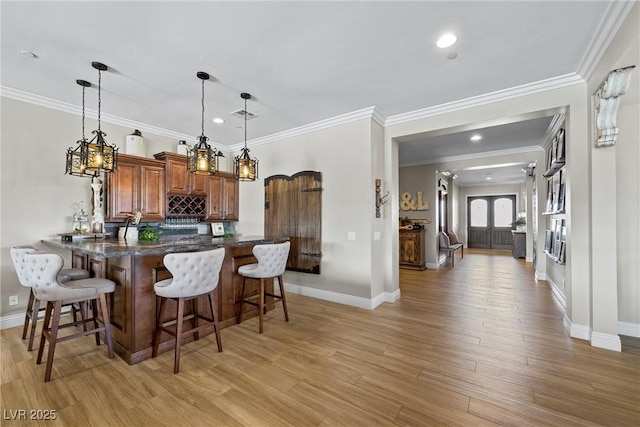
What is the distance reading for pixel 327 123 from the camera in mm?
4320

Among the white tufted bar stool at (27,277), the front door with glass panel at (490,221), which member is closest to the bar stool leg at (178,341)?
the white tufted bar stool at (27,277)

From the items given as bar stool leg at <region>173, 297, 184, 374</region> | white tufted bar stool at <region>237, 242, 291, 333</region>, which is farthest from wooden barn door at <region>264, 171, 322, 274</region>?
bar stool leg at <region>173, 297, 184, 374</region>

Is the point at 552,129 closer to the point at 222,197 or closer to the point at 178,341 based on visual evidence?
the point at 222,197

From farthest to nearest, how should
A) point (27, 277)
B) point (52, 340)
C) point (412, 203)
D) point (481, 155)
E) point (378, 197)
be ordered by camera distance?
1. point (412, 203)
2. point (481, 155)
3. point (378, 197)
4. point (27, 277)
5. point (52, 340)

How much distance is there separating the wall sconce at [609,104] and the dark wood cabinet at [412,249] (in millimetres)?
4352

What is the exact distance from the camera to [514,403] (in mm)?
1935

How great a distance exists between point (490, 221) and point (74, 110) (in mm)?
13251

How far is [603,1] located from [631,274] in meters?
2.77

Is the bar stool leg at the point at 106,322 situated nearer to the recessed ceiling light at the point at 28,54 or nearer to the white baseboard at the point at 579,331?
the recessed ceiling light at the point at 28,54

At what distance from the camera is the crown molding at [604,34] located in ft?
6.54

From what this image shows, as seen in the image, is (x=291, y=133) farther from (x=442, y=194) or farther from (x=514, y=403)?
(x=442, y=194)

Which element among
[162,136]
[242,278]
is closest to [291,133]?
[162,136]

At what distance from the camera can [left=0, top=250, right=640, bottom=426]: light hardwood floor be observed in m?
1.83

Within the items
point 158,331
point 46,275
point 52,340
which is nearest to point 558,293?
point 158,331
